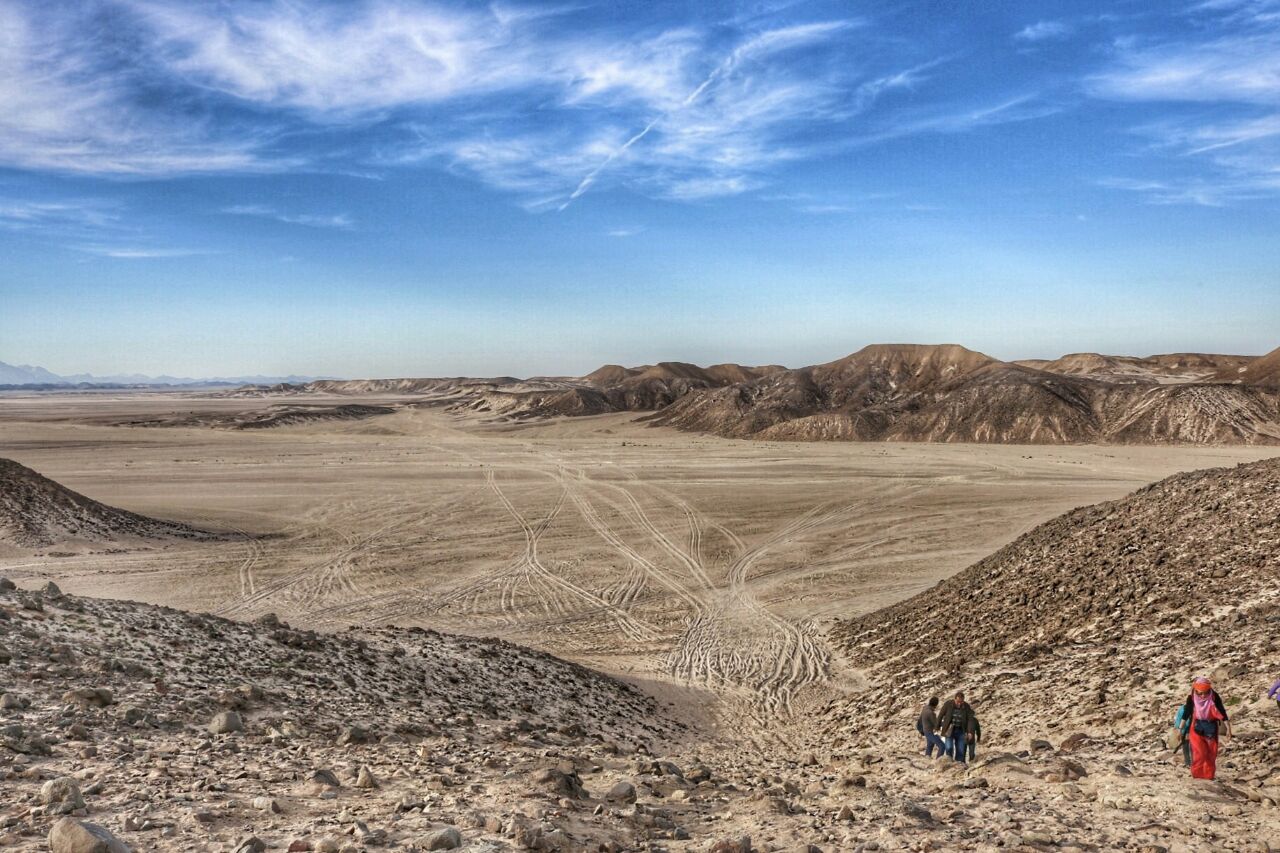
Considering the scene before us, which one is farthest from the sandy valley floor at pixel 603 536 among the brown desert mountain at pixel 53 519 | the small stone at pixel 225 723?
the small stone at pixel 225 723

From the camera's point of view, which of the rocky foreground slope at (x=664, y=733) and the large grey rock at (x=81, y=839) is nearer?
the large grey rock at (x=81, y=839)

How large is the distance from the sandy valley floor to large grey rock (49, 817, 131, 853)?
35.1 feet

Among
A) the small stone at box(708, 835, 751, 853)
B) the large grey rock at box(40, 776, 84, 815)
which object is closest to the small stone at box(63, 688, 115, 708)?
the large grey rock at box(40, 776, 84, 815)

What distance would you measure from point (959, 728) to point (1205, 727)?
2.53m

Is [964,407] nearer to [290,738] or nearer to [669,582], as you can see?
[669,582]

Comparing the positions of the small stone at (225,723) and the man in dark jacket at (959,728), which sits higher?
the small stone at (225,723)

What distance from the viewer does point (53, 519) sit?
25.8 m

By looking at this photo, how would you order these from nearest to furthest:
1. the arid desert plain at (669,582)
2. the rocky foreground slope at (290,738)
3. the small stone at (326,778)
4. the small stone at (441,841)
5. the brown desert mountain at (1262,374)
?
the small stone at (441,841)
the rocky foreground slope at (290,738)
the arid desert plain at (669,582)
the small stone at (326,778)
the brown desert mountain at (1262,374)

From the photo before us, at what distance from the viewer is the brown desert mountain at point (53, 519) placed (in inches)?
978

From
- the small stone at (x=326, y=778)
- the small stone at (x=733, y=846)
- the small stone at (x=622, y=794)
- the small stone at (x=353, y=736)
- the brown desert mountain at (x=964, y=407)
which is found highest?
the brown desert mountain at (x=964, y=407)

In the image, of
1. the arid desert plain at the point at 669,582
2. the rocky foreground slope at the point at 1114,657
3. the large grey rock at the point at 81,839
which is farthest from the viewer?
the rocky foreground slope at the point at 1114,657

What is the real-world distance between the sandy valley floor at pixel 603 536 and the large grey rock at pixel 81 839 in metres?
10.7

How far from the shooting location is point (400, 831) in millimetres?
5602

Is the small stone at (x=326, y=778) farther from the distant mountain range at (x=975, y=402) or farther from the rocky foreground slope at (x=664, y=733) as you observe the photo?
the distant mountain range at (x=975, y=402)
